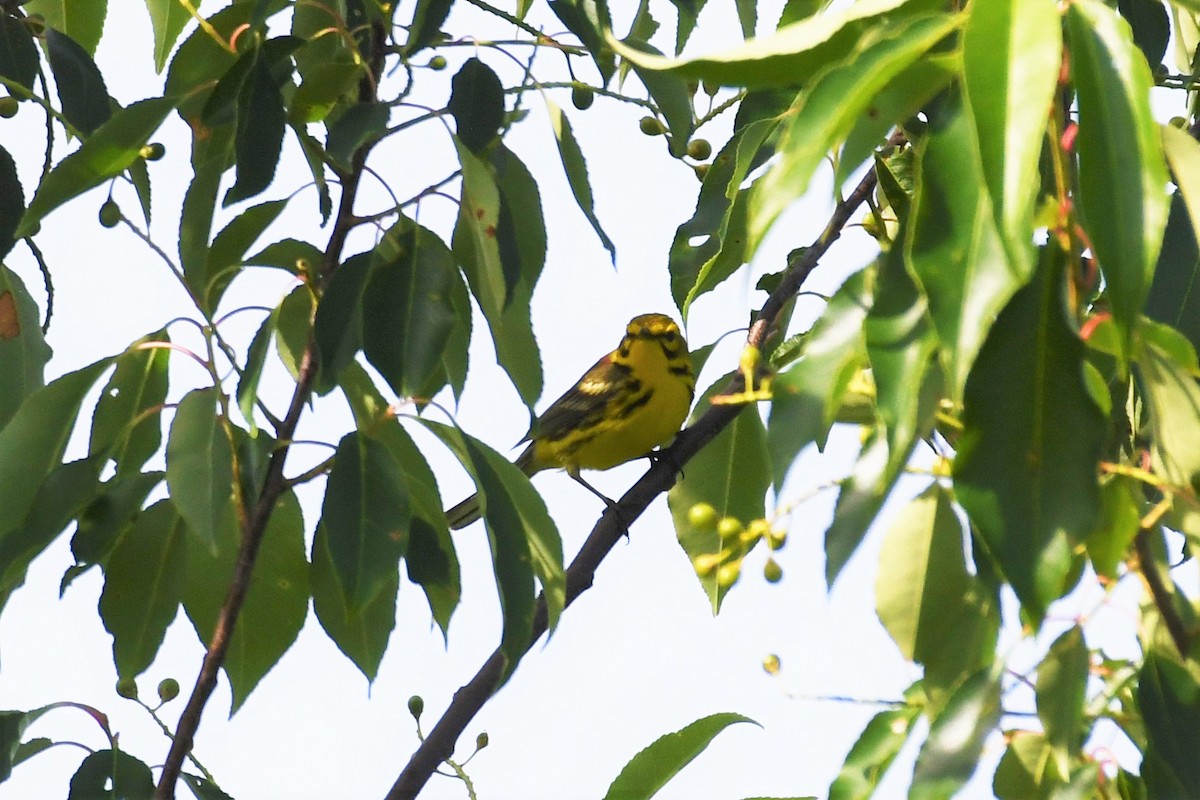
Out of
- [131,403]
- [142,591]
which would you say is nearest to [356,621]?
[142,591]

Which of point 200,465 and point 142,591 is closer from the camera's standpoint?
point 200,465

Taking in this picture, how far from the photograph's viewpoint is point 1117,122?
3.87 feet

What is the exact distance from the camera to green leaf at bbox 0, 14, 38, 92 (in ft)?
9.37

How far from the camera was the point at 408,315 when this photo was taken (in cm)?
226

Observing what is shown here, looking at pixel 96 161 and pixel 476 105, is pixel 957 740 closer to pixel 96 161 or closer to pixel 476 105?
pixel 476 105

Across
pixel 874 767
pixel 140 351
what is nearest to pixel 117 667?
pixel 140 351

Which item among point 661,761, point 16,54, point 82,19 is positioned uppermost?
point 82,19

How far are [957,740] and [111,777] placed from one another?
1491 millimetres

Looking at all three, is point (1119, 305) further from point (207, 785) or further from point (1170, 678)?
point (207, 785)

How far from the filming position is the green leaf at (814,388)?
1453 millimetres

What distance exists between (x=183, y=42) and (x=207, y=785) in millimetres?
1282

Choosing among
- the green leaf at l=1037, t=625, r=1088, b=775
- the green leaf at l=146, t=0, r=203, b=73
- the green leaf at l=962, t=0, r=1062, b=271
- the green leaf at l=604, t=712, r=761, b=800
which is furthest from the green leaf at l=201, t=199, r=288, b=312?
the green leaf at l=962, t=0, r=1062, b=271

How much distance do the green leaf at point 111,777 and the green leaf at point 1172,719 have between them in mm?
1605

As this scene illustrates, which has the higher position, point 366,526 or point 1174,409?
point 366,526
